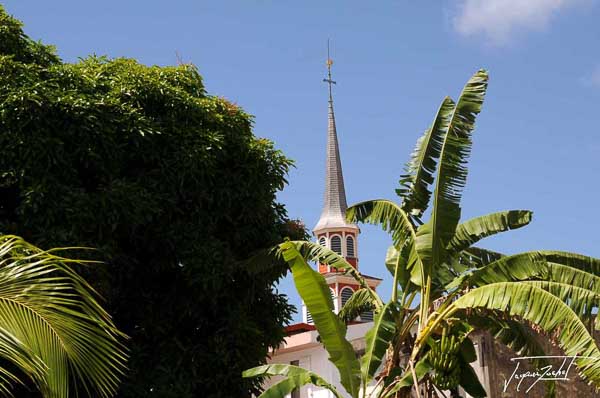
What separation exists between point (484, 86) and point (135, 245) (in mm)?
6526

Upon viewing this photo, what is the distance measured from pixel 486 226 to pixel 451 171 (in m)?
1.20

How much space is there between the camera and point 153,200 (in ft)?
48.2

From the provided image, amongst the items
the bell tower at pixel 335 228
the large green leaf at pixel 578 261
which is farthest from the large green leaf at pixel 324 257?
the bell tower at pixel 335 228

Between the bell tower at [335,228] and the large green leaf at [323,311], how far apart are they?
4624 centimetres

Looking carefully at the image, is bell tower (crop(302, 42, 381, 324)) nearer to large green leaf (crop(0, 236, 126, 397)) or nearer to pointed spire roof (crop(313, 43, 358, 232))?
pointed spire roof (crop(313, 43, 358, 232))

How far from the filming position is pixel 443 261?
13508 mm

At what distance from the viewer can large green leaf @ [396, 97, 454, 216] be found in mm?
14062

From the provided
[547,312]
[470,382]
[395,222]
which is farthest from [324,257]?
[547,312]

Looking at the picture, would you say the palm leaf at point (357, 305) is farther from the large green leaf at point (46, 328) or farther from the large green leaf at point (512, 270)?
the large green leaf at point (46, 328)

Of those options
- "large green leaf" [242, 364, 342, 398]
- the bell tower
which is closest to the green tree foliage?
"large green leaf" [242, 364, 342, 398]

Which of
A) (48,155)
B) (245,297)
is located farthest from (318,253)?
(48,155)

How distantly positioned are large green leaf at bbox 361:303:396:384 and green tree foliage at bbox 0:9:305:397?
3042 millimetres

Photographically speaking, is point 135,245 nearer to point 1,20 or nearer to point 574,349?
point 1,20

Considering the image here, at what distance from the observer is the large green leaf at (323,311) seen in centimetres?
1269
